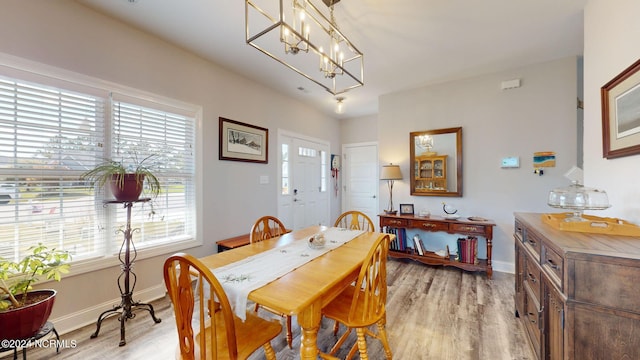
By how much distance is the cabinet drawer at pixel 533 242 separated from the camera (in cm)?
141

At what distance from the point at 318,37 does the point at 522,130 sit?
291 centimetres

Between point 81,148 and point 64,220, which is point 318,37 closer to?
point 81,148

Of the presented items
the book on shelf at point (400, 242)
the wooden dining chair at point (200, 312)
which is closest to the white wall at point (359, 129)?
the book on shelf at point (400, 242)

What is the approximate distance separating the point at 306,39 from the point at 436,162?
296 cm

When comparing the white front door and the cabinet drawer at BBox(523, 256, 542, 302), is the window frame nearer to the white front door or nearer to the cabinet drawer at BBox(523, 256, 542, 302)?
the white front door

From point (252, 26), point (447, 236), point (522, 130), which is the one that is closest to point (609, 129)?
point (522, 130)

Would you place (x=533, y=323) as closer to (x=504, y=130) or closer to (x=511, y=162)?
(x=511, y=162)

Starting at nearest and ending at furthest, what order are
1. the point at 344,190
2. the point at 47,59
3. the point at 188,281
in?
the point at 188,281
the point at 47,59
the point at 344,190

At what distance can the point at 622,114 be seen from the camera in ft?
4.86

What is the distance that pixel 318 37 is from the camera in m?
2.51

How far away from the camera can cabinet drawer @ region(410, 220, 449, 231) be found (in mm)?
3217

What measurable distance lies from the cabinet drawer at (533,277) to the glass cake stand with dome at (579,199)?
14.1 inches

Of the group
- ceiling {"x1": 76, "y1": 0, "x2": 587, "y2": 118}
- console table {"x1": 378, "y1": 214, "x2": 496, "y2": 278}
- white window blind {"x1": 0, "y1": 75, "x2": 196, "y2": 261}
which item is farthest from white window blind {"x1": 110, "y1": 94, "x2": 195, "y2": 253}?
console table {"x1": 378, "y1": 214, "x2": 496, "y2": 278}

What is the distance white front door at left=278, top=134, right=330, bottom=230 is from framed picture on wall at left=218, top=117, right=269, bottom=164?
43 centimetres
